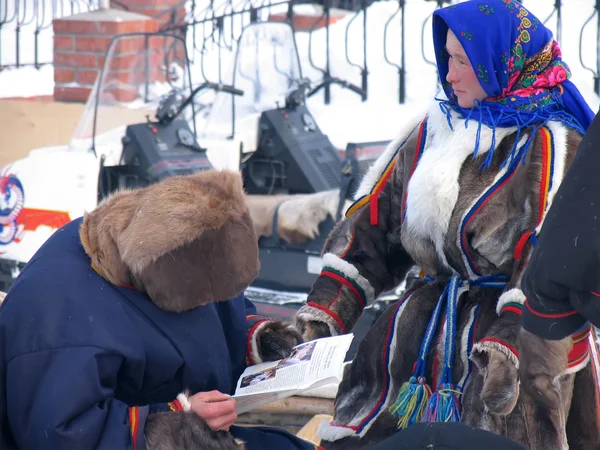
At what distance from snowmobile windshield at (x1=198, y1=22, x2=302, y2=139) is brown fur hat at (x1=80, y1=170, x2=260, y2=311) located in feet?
10.9

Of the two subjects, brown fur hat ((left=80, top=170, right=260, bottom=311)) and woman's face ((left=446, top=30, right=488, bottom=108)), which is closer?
brown fur hat ((left=80, top=170, right=260, bottom=311))

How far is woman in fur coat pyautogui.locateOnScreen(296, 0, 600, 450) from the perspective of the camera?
6.44ft

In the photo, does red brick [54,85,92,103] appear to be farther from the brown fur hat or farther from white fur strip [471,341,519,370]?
white fur strip [471,341,519,370]

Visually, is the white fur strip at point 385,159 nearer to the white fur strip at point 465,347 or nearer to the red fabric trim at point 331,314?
the red fabric trim at point 331,314

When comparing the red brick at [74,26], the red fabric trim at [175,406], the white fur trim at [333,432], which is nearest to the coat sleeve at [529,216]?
the white fur trim at [333,432]

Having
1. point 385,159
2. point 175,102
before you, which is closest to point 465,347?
point 385,159

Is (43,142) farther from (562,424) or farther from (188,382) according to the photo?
(562,424)

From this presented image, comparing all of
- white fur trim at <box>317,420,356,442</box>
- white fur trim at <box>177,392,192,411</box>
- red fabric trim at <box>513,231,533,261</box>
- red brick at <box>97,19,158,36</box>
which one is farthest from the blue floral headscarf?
red brick at <box>97,19,158,36</box>

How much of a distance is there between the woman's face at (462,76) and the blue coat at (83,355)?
83cm

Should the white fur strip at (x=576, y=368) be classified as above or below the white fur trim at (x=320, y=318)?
above

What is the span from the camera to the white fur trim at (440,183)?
2.07 m

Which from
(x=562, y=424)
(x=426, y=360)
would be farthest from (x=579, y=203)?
(x=426, y=360)

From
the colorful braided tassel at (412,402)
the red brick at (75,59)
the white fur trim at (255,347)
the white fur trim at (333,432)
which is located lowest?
the white fur trim at (333,432)

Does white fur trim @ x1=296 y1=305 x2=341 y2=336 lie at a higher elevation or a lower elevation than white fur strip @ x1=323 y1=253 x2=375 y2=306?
lower
